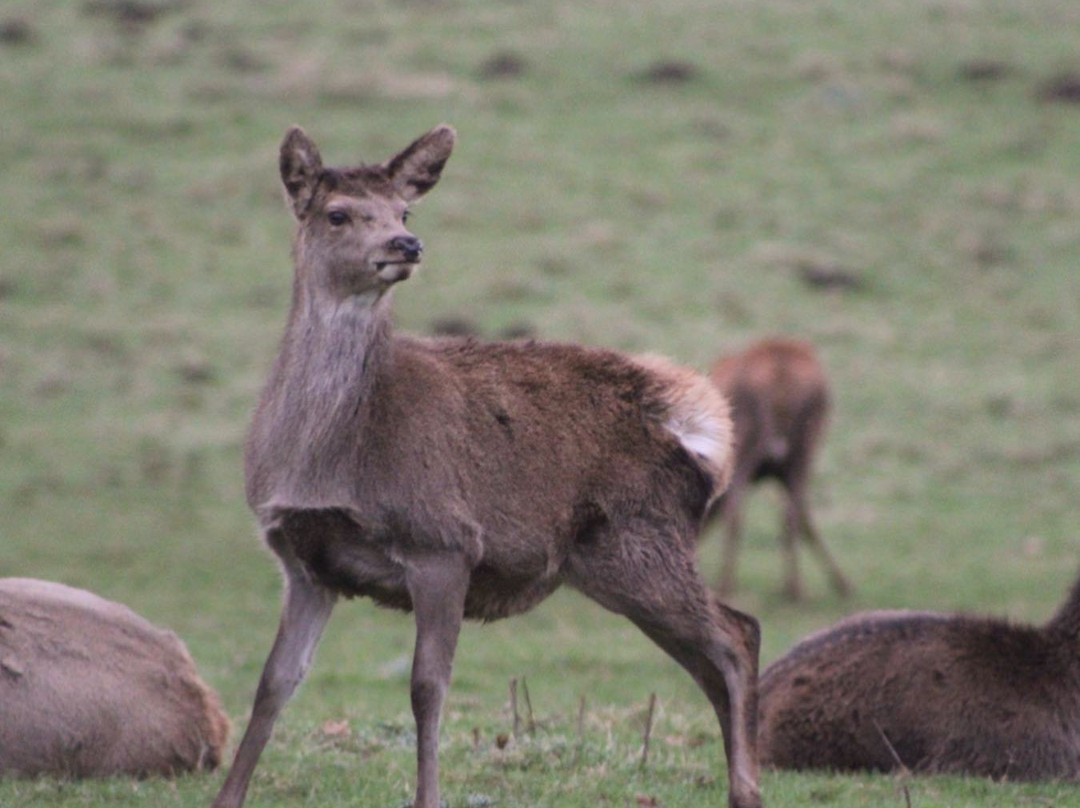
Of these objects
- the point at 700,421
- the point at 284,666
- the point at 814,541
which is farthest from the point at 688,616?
the point at 814,541

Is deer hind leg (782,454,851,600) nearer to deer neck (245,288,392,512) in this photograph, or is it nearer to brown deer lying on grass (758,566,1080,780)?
brown deer lying on grass (758,566,1080,780)

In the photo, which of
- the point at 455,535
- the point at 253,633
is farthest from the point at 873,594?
the point at 455,535

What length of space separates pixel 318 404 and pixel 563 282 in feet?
64.1

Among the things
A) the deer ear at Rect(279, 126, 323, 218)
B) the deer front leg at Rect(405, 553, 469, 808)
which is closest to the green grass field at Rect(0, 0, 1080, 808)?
the deer front leg at Rect(405, 553, 469, 808)

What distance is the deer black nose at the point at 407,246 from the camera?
7652 mm

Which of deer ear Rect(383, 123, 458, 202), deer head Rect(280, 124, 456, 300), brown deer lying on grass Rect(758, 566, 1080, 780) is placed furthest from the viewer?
brown deer lying on grass Rect(758, 566, 1080, 780)

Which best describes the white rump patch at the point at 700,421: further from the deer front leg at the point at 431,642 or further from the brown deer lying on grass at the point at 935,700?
the brown deer lying on grass at the point at 935,700

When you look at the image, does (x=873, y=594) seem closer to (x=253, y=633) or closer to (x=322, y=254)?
(x=253, y=633)

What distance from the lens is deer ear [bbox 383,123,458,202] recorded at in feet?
26.5

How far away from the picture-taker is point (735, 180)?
30.7 metres

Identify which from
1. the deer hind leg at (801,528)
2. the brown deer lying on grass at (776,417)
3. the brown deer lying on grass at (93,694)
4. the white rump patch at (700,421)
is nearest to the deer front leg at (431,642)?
the white rump patch at (700,421)

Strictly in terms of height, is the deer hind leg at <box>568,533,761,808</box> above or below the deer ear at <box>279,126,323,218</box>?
below

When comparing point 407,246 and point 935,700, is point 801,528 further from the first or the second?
point 407,246

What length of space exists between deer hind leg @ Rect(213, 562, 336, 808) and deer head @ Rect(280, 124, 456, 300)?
3.83ft
